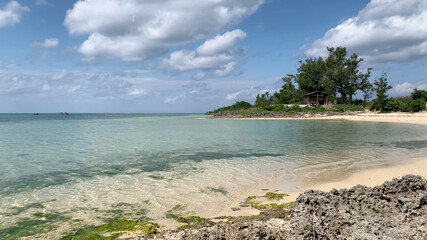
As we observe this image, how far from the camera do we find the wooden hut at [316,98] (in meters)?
75.6

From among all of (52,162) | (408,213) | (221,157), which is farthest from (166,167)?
(408,213)

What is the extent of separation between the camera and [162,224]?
235 inches

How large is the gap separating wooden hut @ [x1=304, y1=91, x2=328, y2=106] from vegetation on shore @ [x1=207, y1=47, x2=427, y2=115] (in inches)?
64.9

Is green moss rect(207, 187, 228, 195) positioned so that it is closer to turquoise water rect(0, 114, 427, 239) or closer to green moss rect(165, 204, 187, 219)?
turquoise water rect(0, 114, 427, 239)

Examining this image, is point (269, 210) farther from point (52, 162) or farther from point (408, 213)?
point (52, 162)

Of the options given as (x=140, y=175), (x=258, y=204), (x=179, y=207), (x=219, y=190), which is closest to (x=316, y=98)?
(x=140, y=175)

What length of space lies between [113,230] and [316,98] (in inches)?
3043

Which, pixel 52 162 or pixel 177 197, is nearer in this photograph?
pixel 177 197

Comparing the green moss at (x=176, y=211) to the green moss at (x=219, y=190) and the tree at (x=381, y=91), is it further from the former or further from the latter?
the tree at (x=381, y=91)

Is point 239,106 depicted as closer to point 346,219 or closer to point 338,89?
point 338,89

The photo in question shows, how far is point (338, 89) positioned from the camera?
73.9 m

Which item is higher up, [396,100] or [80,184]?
[396,100]

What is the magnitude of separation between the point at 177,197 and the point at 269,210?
9.45ft

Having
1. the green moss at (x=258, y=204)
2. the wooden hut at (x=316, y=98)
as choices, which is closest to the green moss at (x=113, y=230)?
the green moss at (x=258, y=204)
